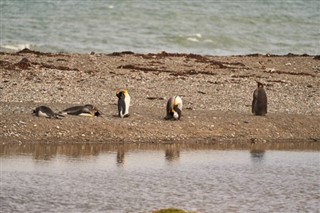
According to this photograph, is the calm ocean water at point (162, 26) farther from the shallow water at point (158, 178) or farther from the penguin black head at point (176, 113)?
the shallow water at point (158, 178)

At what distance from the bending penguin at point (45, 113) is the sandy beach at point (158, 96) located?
26cm

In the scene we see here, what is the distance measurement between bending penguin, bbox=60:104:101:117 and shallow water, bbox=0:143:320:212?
1640 mm

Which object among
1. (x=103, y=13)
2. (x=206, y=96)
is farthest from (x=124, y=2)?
(x=206, y=96)

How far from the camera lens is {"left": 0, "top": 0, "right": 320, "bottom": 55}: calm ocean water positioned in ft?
175

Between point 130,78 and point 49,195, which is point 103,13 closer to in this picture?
point 130,78

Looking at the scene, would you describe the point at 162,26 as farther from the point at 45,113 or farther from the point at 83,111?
the point at 45,113

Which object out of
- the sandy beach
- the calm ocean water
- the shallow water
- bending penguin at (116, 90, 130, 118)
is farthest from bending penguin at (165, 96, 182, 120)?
the calm ocean water

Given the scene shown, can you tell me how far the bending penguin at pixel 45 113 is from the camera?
22.9 meters

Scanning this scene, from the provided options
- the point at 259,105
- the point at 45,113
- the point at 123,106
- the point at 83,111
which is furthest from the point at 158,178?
the point at 259,105

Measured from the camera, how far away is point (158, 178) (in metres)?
18.9

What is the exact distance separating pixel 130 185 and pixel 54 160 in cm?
278

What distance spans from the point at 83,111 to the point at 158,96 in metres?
4.74

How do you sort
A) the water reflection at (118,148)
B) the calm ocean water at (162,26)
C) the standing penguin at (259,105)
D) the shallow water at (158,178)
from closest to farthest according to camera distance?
the shallow water at (158,178), the water reflection at (118,148), the standing penguin at (259,105), the calm ocean water at (162,26)

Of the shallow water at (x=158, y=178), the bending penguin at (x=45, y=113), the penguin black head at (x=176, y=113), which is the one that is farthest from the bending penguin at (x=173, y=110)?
the bending penguin at (x=45, y=113)
